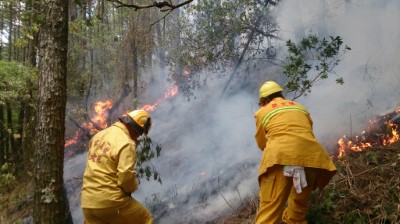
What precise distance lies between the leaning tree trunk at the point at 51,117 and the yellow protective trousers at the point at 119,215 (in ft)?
1.16

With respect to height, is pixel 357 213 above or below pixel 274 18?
below

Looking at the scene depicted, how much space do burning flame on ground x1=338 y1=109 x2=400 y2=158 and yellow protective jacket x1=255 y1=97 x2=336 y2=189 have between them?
2969 mm

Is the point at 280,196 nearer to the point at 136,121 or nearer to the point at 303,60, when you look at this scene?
the point at 136,121

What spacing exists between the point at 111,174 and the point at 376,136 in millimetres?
5397

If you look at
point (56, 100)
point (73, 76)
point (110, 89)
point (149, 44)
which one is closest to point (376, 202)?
point (56, 100)

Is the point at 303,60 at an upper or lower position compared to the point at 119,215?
upper

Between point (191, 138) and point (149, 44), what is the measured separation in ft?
14.5

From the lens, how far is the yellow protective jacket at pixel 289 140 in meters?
3.40

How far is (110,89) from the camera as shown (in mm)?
15133

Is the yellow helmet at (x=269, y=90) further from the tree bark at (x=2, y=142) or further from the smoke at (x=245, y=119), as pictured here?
the tree bark at (x=2, y=142)

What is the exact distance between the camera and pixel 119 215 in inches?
157

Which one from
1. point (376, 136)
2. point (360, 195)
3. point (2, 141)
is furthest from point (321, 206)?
point (2, 141)

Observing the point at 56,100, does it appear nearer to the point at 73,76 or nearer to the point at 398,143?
the point at 398,143

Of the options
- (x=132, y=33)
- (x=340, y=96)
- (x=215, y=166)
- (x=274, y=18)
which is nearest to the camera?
(x=215, y=166)
